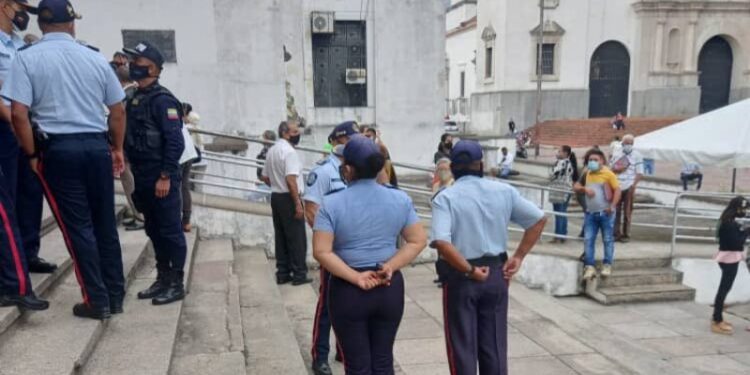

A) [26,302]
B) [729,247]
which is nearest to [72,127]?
[26,302]

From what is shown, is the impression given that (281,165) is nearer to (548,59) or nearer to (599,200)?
(599,200)

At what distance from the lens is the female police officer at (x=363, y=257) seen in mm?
2656

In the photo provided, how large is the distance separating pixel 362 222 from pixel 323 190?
1.27 meters

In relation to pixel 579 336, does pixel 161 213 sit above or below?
above

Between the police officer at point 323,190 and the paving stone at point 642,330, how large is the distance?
4.24 meters

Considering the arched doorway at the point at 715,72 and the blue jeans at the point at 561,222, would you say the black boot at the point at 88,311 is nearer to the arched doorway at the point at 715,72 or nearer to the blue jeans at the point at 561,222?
the blue jeans at the point at 561,222

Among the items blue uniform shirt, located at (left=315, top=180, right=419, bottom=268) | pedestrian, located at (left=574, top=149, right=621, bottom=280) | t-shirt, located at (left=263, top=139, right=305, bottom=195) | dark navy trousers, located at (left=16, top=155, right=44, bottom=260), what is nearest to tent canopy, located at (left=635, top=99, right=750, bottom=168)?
pedestrian, located at (left=574, top=149, right=621, bottom=280)

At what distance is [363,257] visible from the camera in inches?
106

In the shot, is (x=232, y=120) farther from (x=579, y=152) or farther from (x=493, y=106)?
(x=493, y=106)

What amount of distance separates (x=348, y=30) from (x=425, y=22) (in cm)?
221

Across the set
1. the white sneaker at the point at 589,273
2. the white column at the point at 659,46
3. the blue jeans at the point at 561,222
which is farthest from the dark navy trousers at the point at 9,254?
the white column at the point at 659,46

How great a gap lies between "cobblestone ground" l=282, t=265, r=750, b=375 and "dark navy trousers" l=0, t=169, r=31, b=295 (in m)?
2.16

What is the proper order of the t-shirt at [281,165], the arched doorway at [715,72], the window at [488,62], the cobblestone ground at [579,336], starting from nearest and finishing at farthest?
1. the cobblestone ground at [579,336]
2. the t-shirt at [281,165]
3. the arched doorway at [715,72]
4. the window at [488,62]

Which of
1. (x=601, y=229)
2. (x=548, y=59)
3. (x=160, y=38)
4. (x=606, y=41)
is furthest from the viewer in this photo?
(x=548, y=59)
